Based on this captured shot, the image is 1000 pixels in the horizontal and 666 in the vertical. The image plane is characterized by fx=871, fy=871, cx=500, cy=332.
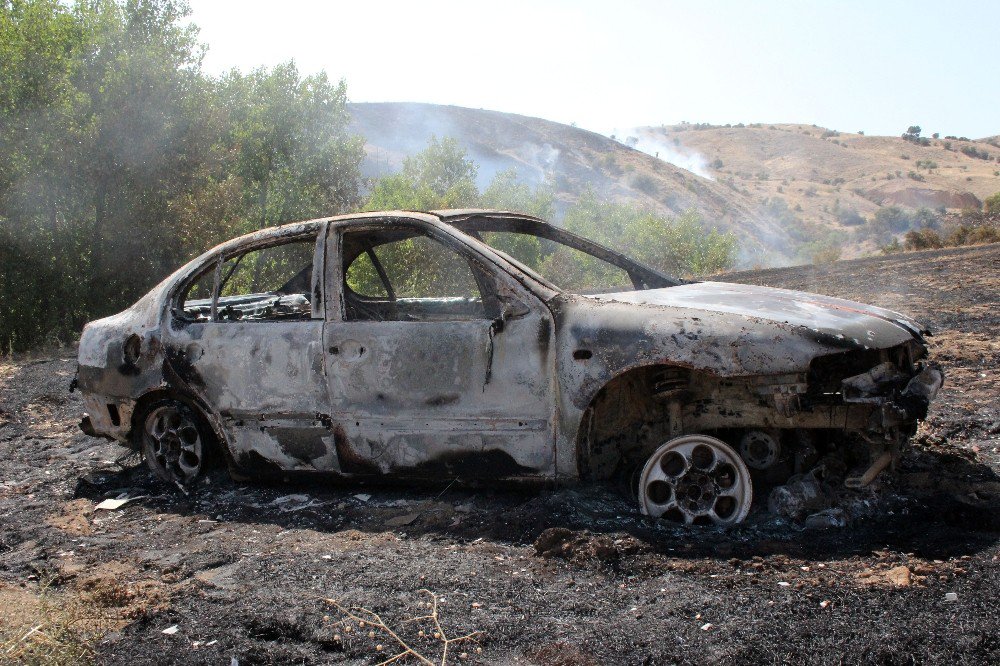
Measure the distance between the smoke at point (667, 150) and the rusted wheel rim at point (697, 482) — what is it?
9340cm

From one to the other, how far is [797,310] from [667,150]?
108m

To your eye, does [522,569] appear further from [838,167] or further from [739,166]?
[739,166]

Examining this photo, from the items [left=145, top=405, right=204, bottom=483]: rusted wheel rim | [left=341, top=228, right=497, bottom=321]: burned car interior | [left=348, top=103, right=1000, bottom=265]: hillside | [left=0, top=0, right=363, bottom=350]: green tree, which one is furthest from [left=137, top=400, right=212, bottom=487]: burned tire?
[left=348, top=103, right=1000, bottom=265]: hillside

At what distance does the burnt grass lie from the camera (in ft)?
10.5

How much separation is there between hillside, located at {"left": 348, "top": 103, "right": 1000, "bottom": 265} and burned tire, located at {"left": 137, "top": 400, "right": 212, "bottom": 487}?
5295cm

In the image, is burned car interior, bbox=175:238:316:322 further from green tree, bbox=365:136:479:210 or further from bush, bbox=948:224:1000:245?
green tree, bbox=365:136:479:210

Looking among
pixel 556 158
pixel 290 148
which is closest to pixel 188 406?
pixel 290 148

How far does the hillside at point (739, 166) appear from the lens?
2874 inches

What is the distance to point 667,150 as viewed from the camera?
107938mm

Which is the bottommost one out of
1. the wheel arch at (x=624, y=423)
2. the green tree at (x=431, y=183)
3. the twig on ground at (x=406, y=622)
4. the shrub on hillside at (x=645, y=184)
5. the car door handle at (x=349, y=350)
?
the twig on ground at (x=406, y=622)

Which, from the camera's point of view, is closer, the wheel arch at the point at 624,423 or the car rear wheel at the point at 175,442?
the wheel arch at the point at 624,423

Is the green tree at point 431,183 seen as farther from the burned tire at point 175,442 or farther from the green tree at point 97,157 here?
the burned tire at point 175,442

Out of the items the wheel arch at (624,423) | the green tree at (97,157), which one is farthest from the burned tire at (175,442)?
the green tree at (97,157)

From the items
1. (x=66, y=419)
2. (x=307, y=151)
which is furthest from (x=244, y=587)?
(x=307, y=151)
